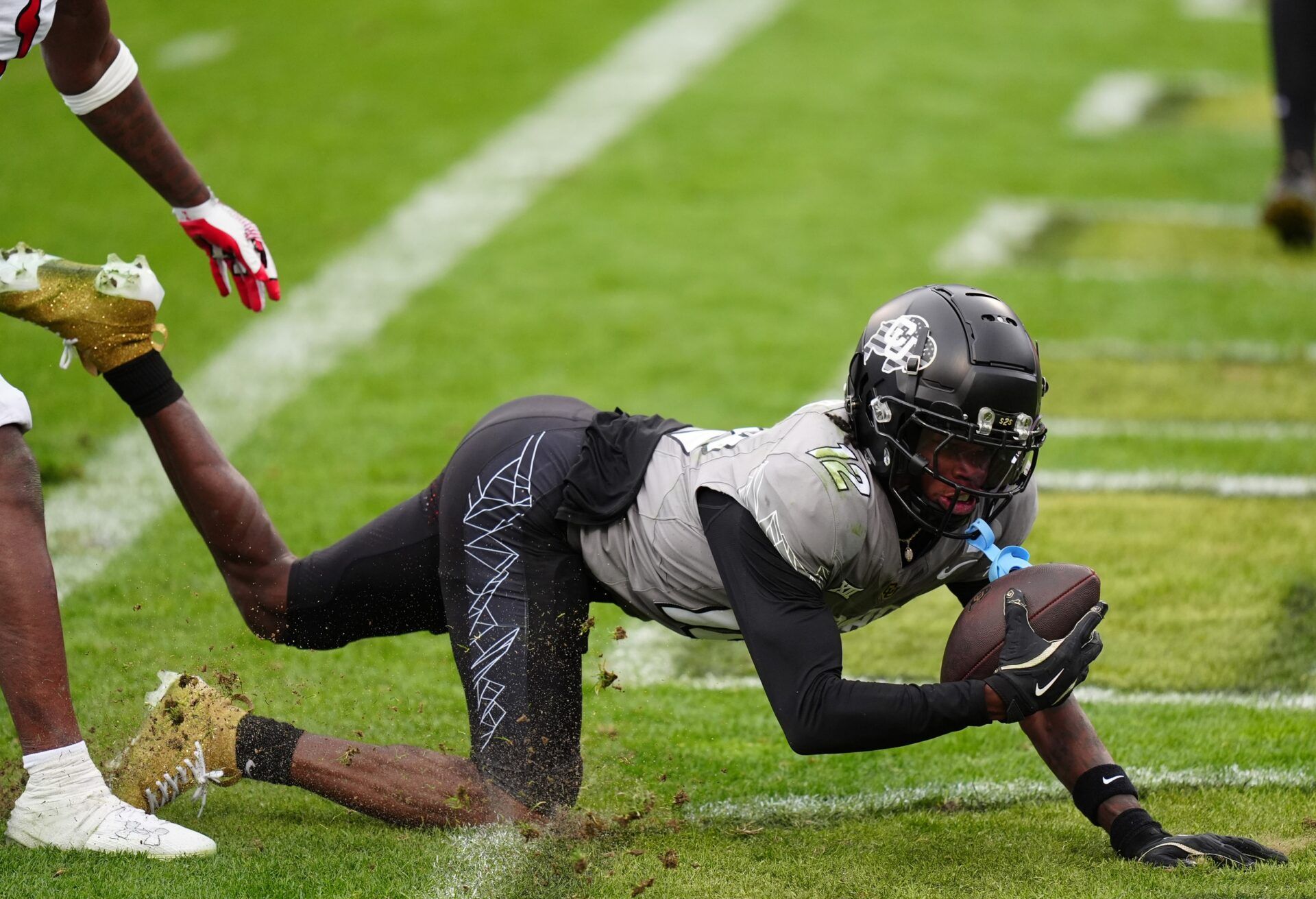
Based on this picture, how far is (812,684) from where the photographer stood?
2.94 m

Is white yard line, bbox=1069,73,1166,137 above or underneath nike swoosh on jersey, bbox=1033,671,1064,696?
underneath

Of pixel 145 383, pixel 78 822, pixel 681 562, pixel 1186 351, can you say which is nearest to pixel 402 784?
pixel 78 822

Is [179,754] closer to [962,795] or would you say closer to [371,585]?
[371,585]

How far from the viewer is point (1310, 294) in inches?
316

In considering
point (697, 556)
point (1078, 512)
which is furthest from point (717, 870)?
point (1078, 512)

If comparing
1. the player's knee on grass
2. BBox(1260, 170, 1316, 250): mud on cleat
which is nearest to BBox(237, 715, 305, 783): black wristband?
the player's knee on grass

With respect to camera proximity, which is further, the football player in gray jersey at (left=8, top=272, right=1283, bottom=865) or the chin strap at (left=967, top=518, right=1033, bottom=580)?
the chin strap at (left=967, top=518, right=1033, bottom=580)

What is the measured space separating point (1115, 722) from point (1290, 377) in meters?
3.42

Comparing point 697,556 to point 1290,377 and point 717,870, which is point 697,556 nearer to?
point 717,870

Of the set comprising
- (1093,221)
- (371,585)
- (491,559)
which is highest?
(491,559)

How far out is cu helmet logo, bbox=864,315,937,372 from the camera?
312 centimetres

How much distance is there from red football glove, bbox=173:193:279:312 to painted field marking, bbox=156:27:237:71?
7.35m

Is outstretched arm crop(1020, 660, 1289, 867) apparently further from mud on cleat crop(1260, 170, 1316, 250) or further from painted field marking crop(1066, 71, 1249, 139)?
painted field marking crop(1066, 71, 1249, 139)

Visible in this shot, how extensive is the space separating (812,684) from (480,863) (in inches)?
33.0
